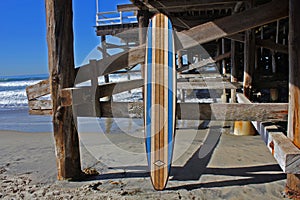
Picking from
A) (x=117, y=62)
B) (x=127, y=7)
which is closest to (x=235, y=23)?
(x=117, y=62)

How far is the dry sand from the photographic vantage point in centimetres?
322

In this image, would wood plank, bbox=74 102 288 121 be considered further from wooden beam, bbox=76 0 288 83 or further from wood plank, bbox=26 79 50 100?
wood plank, bbox=26 79 50 100

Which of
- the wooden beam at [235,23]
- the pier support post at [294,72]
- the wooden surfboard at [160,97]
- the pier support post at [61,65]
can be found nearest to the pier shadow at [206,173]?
the wooden surfboard at [160,97]

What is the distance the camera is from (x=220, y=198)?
10.2ft

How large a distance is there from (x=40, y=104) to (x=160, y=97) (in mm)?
1691

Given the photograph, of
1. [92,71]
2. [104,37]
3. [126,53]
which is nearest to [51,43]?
[92,71]

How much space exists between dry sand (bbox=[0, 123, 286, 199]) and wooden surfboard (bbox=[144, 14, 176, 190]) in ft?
1.29

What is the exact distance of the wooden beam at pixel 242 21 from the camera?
2.88m

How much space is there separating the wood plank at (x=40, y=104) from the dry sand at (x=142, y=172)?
101cm

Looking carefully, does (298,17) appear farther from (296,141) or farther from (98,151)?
(98,151)

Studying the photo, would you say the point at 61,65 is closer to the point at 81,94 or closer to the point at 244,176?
the point at 81,94

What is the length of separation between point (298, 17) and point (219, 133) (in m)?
4.11

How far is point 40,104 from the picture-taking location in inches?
143

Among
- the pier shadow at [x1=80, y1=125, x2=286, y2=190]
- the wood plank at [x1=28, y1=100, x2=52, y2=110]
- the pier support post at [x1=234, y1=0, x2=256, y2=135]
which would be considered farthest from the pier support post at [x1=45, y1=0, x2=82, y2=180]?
the pier support post at [x1=234, y1=0, x2=256, y2=135]
